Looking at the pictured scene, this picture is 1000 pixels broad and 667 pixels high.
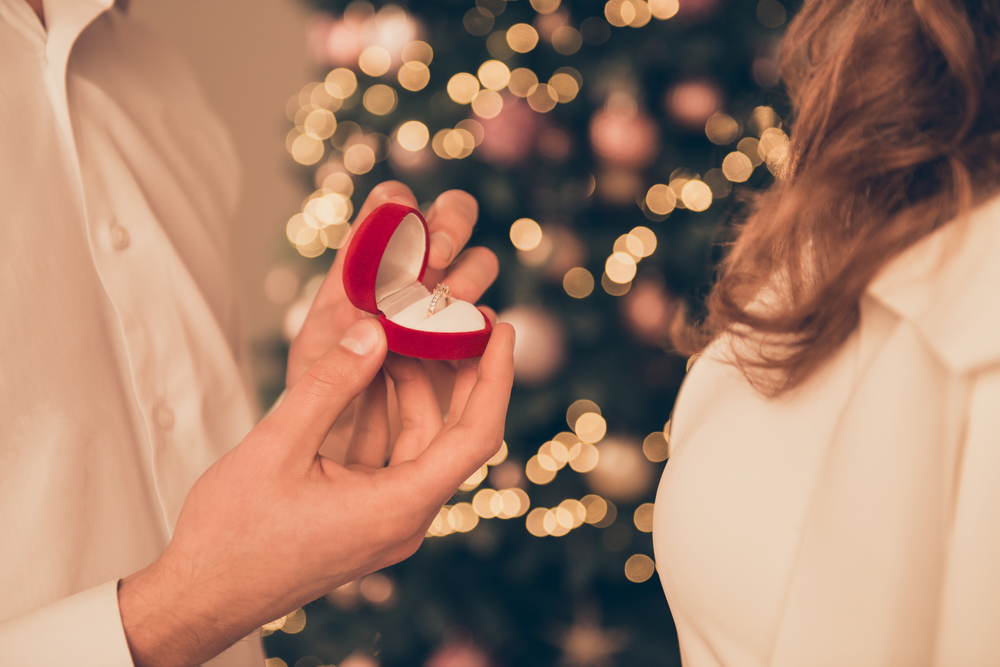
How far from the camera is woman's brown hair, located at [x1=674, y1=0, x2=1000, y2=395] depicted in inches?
18.3

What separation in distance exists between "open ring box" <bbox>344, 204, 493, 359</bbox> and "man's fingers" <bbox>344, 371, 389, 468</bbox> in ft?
0.34

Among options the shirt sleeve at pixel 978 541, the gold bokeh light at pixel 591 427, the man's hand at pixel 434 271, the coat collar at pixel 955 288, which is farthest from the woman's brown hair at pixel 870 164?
the gold bokeh light at pixel 591 427

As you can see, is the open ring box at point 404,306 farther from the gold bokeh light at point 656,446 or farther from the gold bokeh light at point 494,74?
the gold bokeh light at point 656,446

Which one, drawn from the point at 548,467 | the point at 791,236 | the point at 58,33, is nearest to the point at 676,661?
the point at 548,467

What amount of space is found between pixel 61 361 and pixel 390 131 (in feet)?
3.55

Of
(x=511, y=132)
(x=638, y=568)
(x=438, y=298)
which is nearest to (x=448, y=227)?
(x=438, y=298)

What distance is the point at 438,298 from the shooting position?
2.41 feet

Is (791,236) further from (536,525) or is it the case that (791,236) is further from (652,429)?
(536,525)

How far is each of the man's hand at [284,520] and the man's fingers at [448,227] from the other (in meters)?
0.23

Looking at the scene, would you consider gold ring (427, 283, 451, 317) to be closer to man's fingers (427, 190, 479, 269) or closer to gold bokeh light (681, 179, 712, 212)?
man's fingers (427, 190, 479, 269)

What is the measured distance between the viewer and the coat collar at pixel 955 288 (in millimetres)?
395

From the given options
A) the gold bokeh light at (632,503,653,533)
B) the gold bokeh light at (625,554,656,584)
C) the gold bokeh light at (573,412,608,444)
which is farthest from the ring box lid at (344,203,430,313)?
the gold bokeh light at (625,554,656,584)

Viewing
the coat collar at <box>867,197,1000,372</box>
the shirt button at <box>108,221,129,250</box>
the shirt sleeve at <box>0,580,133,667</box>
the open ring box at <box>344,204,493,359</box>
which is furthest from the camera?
the shirt button at <box>108,221,129,250</box>

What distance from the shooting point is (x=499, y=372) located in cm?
66
